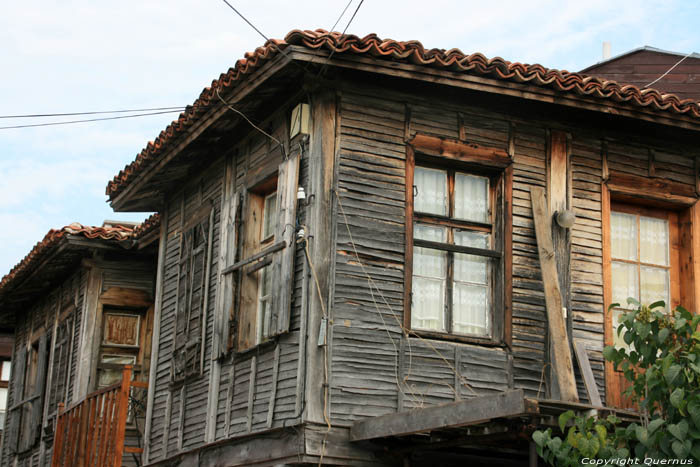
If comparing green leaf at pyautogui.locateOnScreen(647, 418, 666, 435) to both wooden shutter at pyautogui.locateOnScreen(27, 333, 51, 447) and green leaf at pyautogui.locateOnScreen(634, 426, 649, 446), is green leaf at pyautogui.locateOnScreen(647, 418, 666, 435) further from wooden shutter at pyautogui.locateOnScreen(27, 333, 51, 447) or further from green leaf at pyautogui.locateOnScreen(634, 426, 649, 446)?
wooden shutter at pyautogui.locateOnScreen(27, 333, 51, 447)

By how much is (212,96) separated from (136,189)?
9.32ft

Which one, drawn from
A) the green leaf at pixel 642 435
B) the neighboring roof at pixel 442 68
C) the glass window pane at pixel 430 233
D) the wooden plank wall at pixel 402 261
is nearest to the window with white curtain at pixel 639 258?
the wooden plank wall at pixel 402 261

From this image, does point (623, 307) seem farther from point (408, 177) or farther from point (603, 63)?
point (603, 63)

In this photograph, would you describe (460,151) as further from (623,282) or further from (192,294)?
(192,294)

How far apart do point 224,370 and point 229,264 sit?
3.42ft

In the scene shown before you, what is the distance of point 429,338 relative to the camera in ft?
31.3

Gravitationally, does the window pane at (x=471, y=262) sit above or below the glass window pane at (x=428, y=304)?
above

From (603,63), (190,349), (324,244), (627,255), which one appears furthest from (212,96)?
(603,63)

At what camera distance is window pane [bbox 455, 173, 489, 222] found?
10.1 metres

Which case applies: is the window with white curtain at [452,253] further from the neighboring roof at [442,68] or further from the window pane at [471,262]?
the neighboring roof at [442,68]

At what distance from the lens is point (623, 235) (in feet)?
35.3

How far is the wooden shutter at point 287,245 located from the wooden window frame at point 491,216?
100cm

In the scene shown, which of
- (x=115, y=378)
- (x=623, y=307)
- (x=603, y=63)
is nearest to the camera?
(x=623, y=307)

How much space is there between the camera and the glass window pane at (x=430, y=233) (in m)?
9.86
